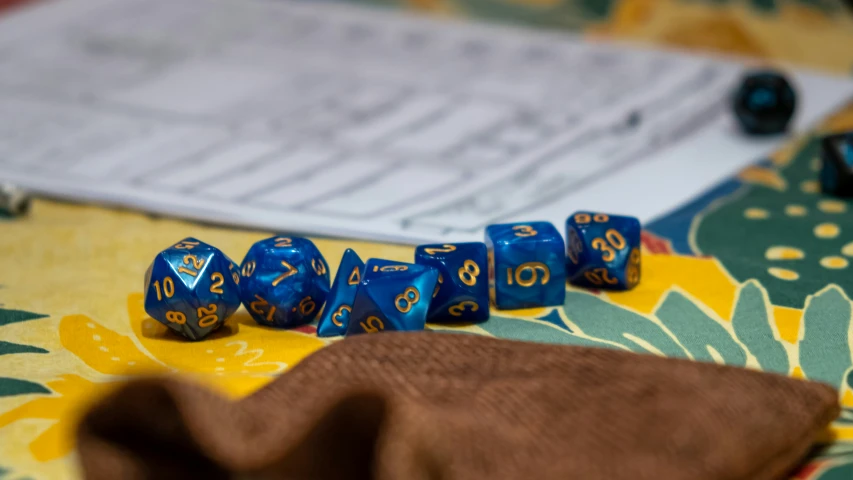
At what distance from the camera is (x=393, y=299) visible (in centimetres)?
83

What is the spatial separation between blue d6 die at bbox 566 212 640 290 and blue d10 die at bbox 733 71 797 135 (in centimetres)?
51

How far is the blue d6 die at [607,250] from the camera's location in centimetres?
94

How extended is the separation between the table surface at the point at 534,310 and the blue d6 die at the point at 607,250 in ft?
0.06

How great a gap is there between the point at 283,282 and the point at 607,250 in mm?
311

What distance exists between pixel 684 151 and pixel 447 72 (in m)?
0.50

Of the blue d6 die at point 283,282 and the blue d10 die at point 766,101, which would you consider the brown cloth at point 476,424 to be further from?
the blue d10 die at point 766,101

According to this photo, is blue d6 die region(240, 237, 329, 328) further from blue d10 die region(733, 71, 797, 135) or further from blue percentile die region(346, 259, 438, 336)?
blue d10 die region(733, 71, 797, 135)

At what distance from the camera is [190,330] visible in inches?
34.1

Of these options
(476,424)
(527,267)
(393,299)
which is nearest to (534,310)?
(527,267)

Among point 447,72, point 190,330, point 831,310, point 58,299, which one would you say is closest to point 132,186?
point 58,299

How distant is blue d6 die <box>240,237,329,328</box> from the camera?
88cm

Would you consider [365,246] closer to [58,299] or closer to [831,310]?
[58,299]

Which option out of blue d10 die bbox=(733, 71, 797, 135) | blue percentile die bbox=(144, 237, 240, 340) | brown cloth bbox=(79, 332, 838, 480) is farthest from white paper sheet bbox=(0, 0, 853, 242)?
brown cloth bbox=(79, 332, 838, 480)

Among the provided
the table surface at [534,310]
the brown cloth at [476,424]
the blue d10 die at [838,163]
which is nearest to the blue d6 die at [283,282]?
the table surface at [534,310]
